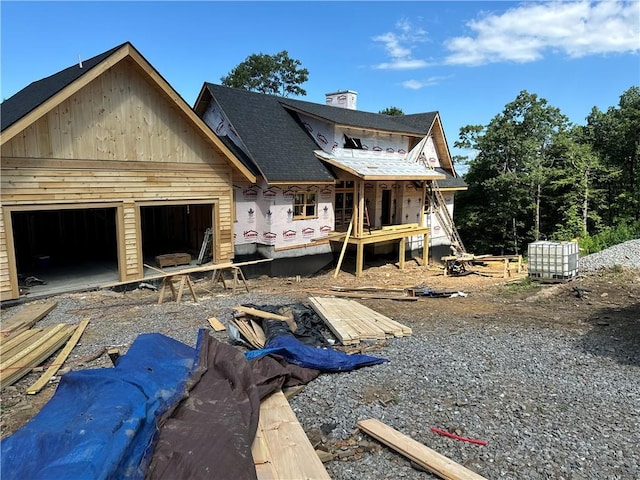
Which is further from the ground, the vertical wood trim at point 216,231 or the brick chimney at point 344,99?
the brick chimney at point 344,99

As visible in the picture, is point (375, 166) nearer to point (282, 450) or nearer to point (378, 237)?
point (378, 237)

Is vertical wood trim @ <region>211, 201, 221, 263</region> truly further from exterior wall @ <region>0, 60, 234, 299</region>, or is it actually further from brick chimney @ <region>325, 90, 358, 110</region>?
brick chimney @ <region>325, 90, 358, 110</region>

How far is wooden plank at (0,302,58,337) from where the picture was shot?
363 inches

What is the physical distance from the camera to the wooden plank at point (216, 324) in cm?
941

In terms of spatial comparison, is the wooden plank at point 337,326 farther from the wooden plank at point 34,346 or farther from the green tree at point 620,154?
the green tree at point 620,154

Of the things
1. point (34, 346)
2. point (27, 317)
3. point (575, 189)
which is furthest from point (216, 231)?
point (575, 189)

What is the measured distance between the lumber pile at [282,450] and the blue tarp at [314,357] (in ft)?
4.56

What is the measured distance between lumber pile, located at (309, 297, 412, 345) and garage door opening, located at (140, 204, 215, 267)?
24.6 feet

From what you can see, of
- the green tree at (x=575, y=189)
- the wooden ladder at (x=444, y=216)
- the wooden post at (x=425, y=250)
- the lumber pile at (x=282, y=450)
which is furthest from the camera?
the green tree at (x=575, y=189)

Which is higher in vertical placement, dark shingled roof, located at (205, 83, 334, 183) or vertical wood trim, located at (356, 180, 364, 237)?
dark shingled roof, located at (205, 83, 334, 183)

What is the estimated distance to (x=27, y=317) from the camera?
9.98 metres

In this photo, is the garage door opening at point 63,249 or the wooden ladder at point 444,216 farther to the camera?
the wooden ladder at point 444,216

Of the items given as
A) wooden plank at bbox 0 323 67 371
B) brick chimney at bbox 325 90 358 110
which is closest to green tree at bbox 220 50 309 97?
brick chimney at bbox 325 90 358 110

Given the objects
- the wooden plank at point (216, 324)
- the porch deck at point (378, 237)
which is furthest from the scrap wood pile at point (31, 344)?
the porch deck at point (378, 237)
